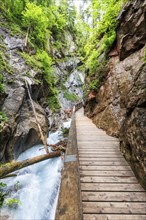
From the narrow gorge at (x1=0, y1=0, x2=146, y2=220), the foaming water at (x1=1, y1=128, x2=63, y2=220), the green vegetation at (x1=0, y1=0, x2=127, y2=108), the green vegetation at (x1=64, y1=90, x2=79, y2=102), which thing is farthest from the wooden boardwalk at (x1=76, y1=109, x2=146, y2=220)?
the green vegetation at (x1=64, y1=90, x2=79, y2=102)

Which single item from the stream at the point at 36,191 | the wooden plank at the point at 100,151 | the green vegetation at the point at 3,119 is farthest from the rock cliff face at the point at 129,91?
the green vegetation at the point at 3,119

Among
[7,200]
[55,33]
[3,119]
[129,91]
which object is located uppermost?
[55,33]

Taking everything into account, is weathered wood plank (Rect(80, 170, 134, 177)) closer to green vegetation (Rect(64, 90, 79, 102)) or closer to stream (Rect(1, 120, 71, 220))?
stream (Rect(1, 120, 71, 220))

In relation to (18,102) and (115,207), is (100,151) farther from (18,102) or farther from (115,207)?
(18,102)

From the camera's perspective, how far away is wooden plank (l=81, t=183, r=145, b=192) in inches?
108

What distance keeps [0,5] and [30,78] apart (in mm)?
9113

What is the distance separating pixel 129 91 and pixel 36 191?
16.4 ft

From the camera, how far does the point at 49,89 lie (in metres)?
14.2

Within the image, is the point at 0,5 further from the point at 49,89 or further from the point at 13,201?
the point at 13,201

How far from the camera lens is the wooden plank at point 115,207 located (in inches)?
88.1

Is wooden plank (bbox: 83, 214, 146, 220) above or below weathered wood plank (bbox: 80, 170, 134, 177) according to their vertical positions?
below

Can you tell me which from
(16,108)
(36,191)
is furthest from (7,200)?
(16,108)

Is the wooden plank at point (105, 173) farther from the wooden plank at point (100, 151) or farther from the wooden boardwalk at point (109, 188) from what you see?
the wooden plank at point (100, 151)

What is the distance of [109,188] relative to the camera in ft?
9.18
